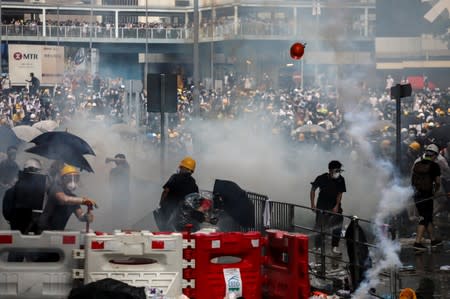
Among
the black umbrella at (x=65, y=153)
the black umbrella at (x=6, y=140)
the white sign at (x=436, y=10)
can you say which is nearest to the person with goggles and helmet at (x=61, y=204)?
the black umbrella at (x=65, y=153)

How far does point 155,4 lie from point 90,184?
12.4 metres

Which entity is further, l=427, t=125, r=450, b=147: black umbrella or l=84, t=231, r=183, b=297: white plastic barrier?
l=427, t=125, r=450, b=147: black umbrella

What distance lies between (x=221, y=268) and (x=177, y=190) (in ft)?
9.70

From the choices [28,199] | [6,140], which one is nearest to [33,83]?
[6,140]

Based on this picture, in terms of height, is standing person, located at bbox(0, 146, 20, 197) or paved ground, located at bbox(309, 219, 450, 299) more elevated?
standing person, located at bbox(0, 146, 20, 197)

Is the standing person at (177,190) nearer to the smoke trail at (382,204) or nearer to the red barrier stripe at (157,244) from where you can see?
the smoke trail at (382,204)

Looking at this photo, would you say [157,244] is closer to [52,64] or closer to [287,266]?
[287,266]

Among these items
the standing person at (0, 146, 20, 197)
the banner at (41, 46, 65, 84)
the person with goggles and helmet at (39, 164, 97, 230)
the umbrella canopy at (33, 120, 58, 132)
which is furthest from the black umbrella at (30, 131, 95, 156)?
the banner at (41, 46, 65, 84)

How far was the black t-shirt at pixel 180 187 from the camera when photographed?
13.3 m

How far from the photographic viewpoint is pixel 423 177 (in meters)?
15.0

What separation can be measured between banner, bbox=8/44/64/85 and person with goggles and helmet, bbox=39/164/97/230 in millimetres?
22342

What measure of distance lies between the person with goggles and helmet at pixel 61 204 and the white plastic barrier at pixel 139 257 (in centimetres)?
116

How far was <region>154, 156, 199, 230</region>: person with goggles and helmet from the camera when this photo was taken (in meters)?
13.3

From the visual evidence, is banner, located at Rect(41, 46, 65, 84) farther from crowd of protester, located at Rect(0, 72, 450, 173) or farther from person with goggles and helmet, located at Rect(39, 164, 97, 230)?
person with goggles and helmet, located at Rect(39, 164, 97, 230)
